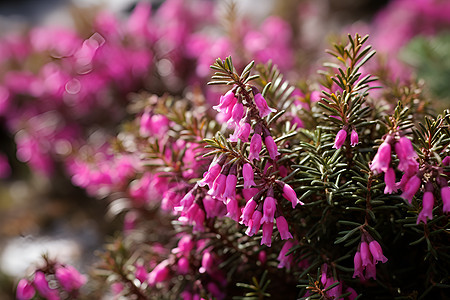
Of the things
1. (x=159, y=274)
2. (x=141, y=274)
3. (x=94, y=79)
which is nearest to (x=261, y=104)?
(x=159, y=274)

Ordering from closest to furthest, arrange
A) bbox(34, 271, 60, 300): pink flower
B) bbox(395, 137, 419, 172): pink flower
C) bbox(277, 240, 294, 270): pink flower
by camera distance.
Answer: bbox(395, 137, 419, 172): pink flower, bbox(277, 240, 294, 270): pink flower, bbox(34, 271, 60, 300): pink flower

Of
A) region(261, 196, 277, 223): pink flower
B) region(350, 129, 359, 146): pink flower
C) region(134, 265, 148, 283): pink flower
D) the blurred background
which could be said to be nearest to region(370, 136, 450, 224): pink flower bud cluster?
region(350, 129, 359, 146): pink flower

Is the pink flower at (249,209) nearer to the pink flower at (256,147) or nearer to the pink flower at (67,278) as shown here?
the pink flower at (256,147)

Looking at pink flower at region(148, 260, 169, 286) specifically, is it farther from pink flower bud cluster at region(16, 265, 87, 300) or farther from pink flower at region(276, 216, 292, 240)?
pink flower at region(276, 216, 292, 240)

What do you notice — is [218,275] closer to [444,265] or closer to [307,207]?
[307,207]

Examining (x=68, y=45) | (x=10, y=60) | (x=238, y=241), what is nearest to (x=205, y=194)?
(x=238, y=241)

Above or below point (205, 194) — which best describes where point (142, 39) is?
above
